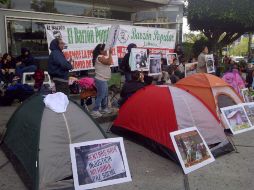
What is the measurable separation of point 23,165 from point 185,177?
2264 mm

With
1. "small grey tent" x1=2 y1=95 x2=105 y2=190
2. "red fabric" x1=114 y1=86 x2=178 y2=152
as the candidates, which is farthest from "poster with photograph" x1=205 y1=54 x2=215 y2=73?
"small grey tent" x1=2 y1=95 x2=105 y2=190

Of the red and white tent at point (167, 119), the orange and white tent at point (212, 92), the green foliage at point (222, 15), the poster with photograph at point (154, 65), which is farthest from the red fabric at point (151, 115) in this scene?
the green foliage at point (222, 15)

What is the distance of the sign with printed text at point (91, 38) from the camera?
1101 cm

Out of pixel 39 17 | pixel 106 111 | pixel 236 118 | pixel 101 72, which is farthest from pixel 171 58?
pixel 236 118

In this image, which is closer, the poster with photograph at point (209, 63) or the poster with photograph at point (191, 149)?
the poster with photograph at point (191, 149)

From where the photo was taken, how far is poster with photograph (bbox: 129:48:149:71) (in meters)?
9.63

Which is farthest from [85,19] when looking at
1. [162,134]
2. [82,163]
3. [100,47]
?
[82,163]

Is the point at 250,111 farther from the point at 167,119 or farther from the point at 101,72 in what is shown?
the point at 101,72

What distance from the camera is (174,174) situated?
5.18 m

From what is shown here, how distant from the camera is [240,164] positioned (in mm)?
5645

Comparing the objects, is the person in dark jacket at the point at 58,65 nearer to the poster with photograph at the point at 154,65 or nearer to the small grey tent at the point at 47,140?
the small grey tent at the point at 47,140

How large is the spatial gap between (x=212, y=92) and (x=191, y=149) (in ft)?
7.20

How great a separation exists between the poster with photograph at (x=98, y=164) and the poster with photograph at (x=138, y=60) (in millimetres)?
4986

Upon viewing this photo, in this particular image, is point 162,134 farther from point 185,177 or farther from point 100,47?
point 100,47
